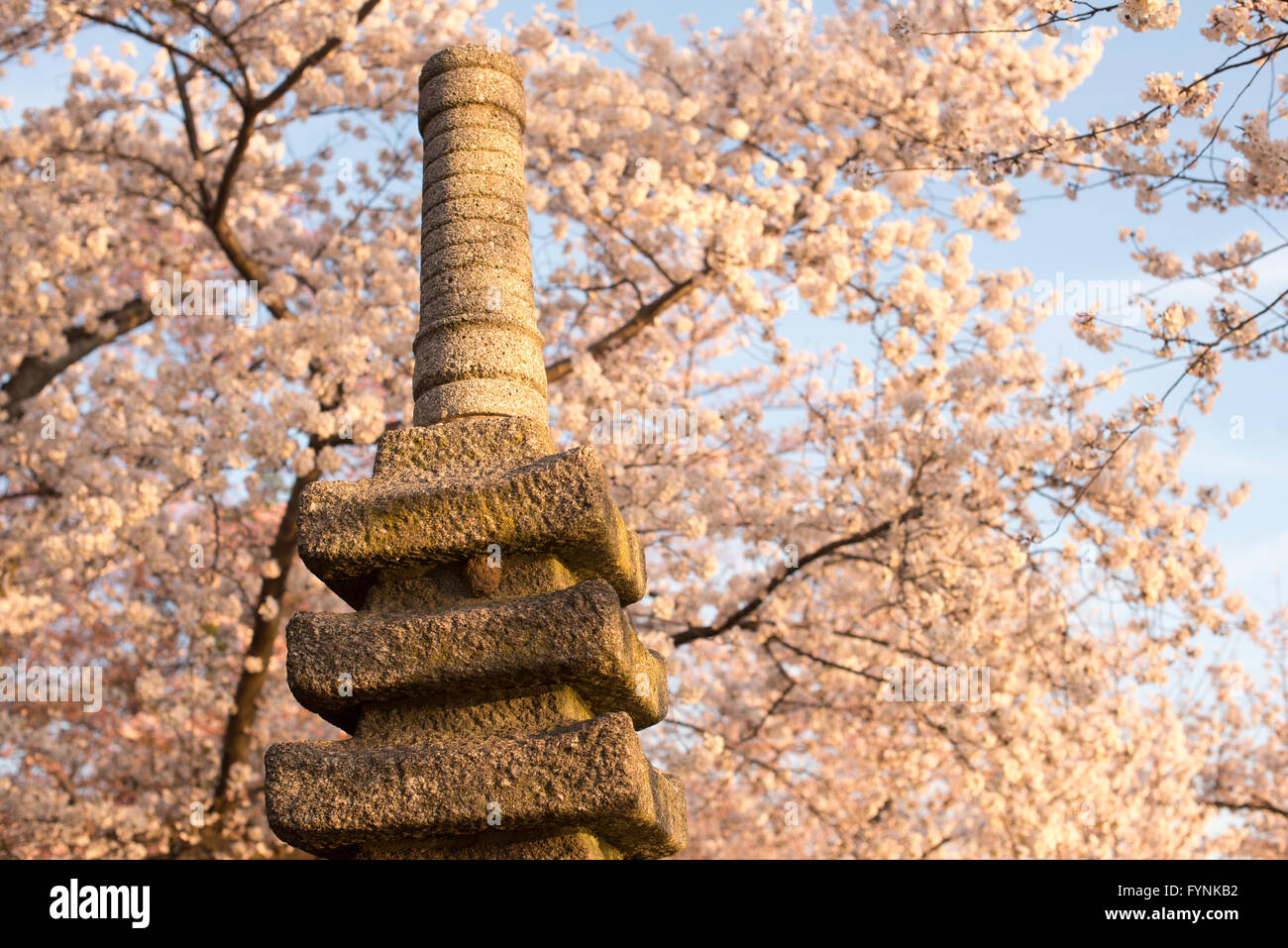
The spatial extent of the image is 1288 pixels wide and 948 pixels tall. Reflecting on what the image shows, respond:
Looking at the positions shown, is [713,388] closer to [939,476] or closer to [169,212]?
[939,476]

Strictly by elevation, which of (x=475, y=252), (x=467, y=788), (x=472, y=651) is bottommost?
(x=467, y=788)

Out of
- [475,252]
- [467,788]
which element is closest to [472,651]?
[467,788]

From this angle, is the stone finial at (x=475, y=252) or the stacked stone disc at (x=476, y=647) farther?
the stone finial at (x=475, y=252)

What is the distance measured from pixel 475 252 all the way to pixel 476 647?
231cm

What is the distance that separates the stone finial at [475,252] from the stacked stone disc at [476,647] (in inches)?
0.7

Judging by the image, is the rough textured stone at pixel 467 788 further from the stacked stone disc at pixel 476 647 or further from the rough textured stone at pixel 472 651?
the rough textured stone at pixel 472 651

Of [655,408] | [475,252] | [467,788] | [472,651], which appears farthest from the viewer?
[655,408]

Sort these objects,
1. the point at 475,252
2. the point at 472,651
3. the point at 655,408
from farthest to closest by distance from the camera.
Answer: the point at 655,408 → the point at 475,252 → the point at 472,651

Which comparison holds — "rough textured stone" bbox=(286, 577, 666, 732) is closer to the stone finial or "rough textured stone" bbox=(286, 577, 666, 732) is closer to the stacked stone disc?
the stacked stone disc

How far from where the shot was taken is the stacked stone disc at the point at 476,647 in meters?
4.30

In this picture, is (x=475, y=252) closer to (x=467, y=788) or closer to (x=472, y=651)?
(x=472, y=651)

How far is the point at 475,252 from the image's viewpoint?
5738mm

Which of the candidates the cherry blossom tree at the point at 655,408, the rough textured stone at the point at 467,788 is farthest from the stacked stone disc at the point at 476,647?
the cherry blossom tree at the point at 655,408

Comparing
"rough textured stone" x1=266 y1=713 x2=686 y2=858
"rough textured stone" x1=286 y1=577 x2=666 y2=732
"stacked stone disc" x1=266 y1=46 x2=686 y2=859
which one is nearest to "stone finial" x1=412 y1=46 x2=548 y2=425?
"stacked stone disc" x1=266 y1=46 x2=686 y2=859
